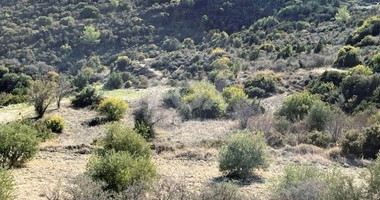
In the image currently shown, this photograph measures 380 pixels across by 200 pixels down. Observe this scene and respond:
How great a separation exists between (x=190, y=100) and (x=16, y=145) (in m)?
15.8

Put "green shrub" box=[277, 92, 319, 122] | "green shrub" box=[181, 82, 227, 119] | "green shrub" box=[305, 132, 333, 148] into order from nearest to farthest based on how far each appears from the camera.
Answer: "green shrub" box=[305, 132, 333, 148]
"green shrub" box=[277, 92, 319, 122]
"green shrub" box=[181, 82, 227, 119]

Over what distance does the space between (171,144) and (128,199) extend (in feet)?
33.1

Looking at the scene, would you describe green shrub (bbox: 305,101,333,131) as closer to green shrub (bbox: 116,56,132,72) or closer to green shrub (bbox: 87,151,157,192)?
green shrub (bbox: 87,151,157,192)

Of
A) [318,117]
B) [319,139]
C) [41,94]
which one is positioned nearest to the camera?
[319,139]

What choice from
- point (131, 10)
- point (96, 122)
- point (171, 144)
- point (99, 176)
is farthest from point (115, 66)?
point (99, 176)

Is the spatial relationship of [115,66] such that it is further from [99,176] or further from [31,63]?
[99,176]

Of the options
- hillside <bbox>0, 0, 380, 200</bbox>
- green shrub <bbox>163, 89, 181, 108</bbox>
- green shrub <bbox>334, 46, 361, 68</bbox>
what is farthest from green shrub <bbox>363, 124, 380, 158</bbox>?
green shrub <bbox>334, 46, 361, 68</bbox>

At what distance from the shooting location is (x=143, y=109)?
24.4 meters

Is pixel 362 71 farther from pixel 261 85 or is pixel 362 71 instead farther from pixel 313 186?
pixel 313 186

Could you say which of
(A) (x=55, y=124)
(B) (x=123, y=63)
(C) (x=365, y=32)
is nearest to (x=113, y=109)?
(A) (x=55, y=124)

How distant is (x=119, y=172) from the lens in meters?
12.1

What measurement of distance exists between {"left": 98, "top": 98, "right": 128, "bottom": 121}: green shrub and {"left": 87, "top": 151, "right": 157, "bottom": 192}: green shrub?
1359 centimetres

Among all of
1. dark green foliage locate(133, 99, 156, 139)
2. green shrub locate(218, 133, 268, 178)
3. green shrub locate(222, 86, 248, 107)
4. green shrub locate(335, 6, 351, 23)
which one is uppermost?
green shrub locate(218, 133, 268, 178)

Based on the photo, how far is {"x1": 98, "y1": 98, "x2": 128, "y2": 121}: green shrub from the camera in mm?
26250
